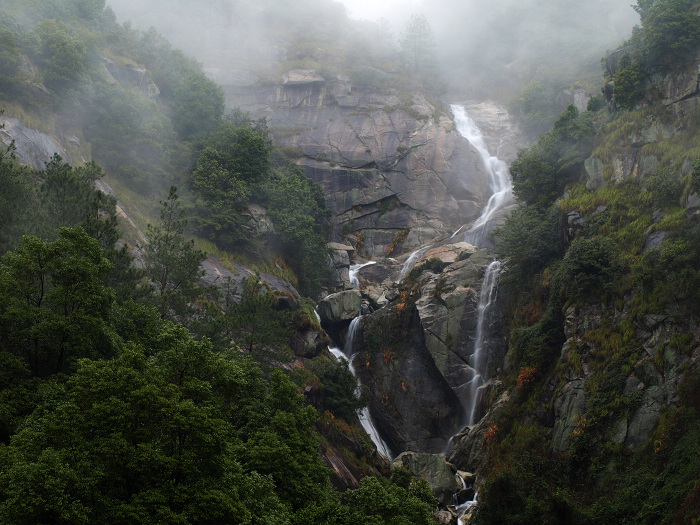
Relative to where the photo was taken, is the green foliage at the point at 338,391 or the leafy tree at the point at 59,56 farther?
the leafy tree at the point at 59,56

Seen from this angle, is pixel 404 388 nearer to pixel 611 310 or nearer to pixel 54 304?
pixel 611 310

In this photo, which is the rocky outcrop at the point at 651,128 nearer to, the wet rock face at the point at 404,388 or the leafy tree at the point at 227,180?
the wet rock face at the point at 404,388

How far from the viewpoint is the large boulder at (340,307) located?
46531mm

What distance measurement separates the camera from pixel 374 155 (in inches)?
2736

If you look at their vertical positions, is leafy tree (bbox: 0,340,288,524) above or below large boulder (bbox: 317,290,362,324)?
below

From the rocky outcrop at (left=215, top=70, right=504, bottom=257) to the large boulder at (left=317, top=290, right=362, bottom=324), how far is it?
16.4 m

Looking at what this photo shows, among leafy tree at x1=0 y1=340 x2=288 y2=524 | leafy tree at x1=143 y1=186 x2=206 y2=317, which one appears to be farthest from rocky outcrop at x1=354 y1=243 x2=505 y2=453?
leafy tree at x1=0 y1=340 x2=288 y2=524

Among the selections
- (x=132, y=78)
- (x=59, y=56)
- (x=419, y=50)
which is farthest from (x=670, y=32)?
(x=419, y=50)

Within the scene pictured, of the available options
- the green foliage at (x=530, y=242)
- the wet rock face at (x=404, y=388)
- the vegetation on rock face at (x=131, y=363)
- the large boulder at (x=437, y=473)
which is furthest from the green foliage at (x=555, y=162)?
the large boulder at (x=437, y=473)

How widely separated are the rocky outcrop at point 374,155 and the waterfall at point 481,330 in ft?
72.4

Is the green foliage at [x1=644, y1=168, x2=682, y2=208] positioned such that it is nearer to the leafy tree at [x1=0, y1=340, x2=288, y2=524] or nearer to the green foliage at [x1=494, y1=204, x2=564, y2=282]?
the green foliage at [x1=494, y1=204, x2=564, y2=282]

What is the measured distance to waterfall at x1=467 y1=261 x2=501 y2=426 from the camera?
37.4 meters

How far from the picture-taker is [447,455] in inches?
1401

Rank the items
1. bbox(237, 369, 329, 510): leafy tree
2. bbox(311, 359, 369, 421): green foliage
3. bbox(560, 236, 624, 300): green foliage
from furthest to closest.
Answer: bbox(311, 359, 369, 421): green foliage < bbox(560, 236, 624, 300): green foliage < bbox(237, 369, 329, 510): leafy tree
